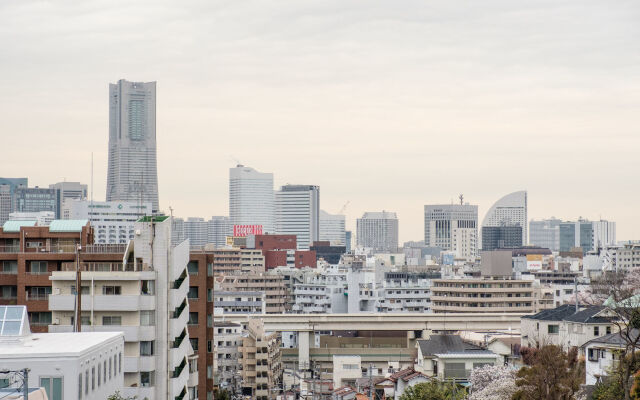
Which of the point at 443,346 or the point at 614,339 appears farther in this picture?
the point at 443,346

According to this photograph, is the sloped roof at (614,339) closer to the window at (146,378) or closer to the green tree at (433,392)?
the green tree at (433,392)

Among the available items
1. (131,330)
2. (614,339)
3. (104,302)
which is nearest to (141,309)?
(131,330)

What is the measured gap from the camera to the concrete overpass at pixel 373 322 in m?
143

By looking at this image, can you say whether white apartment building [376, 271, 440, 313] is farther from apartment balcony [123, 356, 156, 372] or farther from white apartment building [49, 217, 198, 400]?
apartment balcony [123, 356, 156, 372]

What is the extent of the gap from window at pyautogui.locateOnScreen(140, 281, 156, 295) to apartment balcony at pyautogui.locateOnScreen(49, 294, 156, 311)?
0.44 meters

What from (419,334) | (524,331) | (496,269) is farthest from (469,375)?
(496,269)

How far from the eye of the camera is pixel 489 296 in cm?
16838

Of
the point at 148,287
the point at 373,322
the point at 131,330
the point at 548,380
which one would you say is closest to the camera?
the point at 548,380

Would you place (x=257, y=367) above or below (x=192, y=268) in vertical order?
below

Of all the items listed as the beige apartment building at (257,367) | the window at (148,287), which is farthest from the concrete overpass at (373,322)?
the window at (148,287)

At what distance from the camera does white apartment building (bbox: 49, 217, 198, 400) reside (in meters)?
55.8

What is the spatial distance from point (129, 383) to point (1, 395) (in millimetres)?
22890

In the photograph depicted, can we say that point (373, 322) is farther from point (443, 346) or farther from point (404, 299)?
point (443, 346)

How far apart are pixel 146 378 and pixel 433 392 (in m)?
18.7
